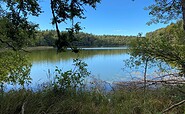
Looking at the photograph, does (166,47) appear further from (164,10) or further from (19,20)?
(19,20)

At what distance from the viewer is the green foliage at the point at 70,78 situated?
12.5 ft

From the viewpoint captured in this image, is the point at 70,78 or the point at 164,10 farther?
the point at 164,10

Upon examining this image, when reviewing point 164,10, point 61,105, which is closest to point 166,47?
point 164,10

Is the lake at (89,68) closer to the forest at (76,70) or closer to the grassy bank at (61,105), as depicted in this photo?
the forest at (76,70)

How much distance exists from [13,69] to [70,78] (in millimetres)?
1592

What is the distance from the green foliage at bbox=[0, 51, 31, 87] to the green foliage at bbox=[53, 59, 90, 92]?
115 centimetres

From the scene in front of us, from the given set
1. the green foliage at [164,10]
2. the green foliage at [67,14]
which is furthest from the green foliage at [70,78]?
the green foliage at [164,10]

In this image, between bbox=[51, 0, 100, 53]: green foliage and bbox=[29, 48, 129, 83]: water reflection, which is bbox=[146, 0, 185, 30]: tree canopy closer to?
bbox=[29, 48, 129, 83]: water reflection

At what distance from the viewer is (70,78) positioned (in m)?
4.04

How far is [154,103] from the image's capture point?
325 centimetres

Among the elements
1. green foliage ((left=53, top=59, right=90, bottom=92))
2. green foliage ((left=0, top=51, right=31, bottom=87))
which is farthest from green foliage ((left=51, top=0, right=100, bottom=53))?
green foliage ((left=0, top=51, right=31, bottom=87))

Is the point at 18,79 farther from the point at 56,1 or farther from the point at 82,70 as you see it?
the point at 56,1

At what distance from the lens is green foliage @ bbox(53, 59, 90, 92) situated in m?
3.81

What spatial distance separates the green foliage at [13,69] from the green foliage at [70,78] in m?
1.15
